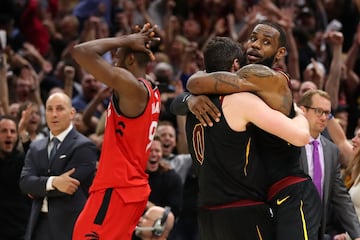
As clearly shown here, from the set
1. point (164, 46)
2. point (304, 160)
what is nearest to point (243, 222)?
point (304, 160)

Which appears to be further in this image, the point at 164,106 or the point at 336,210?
the point at 164,106

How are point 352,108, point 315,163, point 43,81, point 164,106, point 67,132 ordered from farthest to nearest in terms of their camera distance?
point 43,81 → point 352,108 → point 164,106 → point 67,132 → point 315,163

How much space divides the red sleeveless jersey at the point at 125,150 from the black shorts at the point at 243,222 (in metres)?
0.98

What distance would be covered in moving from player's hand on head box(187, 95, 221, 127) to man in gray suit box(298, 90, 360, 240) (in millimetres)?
1733

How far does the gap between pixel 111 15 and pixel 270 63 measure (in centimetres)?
954

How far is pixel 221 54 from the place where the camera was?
5527 mm

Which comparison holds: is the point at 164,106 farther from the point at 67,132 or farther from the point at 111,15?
the point at 111,15

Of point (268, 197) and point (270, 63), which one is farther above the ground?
point (270, 63)

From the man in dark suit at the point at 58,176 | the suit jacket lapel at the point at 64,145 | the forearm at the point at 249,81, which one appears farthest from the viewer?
the suit jacket lapel at the point at 64,145

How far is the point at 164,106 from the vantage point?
1038cm

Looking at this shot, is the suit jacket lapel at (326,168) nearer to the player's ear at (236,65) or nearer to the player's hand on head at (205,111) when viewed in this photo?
the player's ear at (236,65)

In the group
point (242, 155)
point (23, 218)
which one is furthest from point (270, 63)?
point (23, 218)

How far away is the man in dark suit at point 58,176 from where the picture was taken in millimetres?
7285

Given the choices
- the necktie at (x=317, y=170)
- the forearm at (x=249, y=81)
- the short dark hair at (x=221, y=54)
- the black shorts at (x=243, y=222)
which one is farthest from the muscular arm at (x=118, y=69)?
the necktie at (x=317, y=170)
